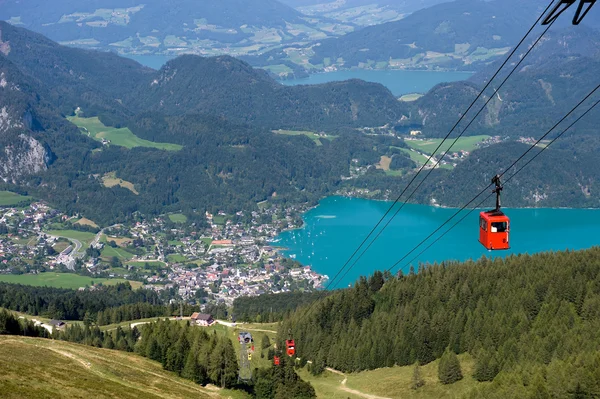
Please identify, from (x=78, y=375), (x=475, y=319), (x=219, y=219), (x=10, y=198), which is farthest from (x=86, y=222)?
(x=78, y=375)

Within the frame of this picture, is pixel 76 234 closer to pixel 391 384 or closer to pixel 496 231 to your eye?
pixel 391 384

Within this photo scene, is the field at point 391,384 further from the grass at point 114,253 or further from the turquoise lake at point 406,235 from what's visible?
the grass at point 114,253

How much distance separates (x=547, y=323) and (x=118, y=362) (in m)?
31.1

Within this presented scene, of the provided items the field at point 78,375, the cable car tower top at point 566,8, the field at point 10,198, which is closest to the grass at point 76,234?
the field at point 10,198

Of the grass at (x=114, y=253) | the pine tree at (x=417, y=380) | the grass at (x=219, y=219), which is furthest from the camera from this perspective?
the grass at (x=219, y=219)

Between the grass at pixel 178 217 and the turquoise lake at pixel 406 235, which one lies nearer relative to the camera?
the turquoise lake at pixel 406 235

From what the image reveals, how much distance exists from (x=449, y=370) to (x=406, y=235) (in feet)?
320

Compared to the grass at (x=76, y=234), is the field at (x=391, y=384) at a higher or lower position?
lower

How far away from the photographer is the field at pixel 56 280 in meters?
126

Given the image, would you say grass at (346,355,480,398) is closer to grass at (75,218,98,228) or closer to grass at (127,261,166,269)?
grass at (127,261,166,269)

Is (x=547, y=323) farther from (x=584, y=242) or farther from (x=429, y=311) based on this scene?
(x=584, y=242)

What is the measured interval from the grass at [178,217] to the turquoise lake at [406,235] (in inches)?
1038

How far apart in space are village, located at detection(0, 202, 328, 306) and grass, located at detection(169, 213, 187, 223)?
0.22 metres

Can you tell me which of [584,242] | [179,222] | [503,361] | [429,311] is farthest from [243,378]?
[179,222]
